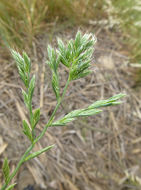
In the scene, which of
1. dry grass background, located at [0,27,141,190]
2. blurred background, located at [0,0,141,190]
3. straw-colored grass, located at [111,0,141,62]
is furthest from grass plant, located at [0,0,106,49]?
Answer: straw-colored grass, located at [111,0,141,62]

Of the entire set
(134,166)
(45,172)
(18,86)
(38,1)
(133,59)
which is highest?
(38,1)

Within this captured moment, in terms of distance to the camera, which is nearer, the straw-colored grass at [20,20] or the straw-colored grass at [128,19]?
the straw-colored grass at [20,20]

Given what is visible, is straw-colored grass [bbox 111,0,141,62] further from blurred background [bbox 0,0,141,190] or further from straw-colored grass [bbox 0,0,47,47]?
A: straw-colored grass [bbox 0,0,47,47]

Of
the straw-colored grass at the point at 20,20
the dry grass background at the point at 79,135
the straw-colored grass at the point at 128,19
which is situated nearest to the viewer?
the dry grass background at the point at 79,135

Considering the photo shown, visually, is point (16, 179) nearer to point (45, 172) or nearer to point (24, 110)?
point (45, 172)

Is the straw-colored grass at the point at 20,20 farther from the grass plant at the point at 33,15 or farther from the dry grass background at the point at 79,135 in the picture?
the dry grass background at the point at 79,135

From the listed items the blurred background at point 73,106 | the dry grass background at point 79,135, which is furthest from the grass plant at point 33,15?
the dry grass background at point 79,135

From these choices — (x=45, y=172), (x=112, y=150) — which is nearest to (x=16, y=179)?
(x=45, y=172)
